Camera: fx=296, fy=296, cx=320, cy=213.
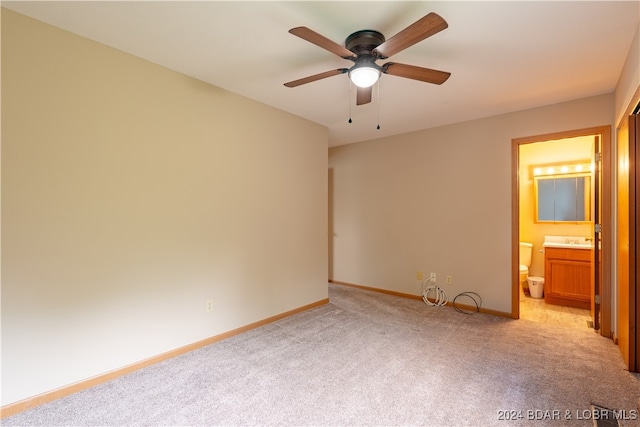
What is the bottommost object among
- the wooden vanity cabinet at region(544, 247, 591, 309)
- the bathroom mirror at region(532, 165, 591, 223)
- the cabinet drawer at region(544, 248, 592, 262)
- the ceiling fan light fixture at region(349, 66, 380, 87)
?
the wooden vanity cabinet at region(544, 247, 591, 309)

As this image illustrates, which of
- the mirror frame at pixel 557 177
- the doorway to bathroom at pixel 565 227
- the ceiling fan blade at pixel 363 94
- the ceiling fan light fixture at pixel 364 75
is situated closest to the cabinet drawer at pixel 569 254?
the doorway to bathroom at pixel 565 227

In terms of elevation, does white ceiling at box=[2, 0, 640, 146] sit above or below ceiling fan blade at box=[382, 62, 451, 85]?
above

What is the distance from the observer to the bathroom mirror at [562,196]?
422 cm

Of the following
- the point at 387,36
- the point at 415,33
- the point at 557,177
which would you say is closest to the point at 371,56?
the point at 387,36

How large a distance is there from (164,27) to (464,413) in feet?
10.2

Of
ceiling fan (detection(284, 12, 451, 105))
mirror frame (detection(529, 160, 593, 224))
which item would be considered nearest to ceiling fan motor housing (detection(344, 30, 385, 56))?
ceiling fan (detection(284, 12, 451, 105))

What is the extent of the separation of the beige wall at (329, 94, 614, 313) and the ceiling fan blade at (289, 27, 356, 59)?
2559mm

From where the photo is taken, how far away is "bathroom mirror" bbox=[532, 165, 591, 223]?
→ 4219 millimetres

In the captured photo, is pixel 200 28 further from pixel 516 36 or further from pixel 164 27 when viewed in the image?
pixel 516 36

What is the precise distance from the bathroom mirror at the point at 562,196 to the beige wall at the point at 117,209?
4108mm

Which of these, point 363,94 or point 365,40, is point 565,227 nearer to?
point 363,94

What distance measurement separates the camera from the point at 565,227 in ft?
14.4

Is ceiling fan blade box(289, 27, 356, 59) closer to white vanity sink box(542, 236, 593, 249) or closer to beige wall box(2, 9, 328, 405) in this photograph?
beige wall box(2, 9, 328, 405)

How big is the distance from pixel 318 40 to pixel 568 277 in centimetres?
437
